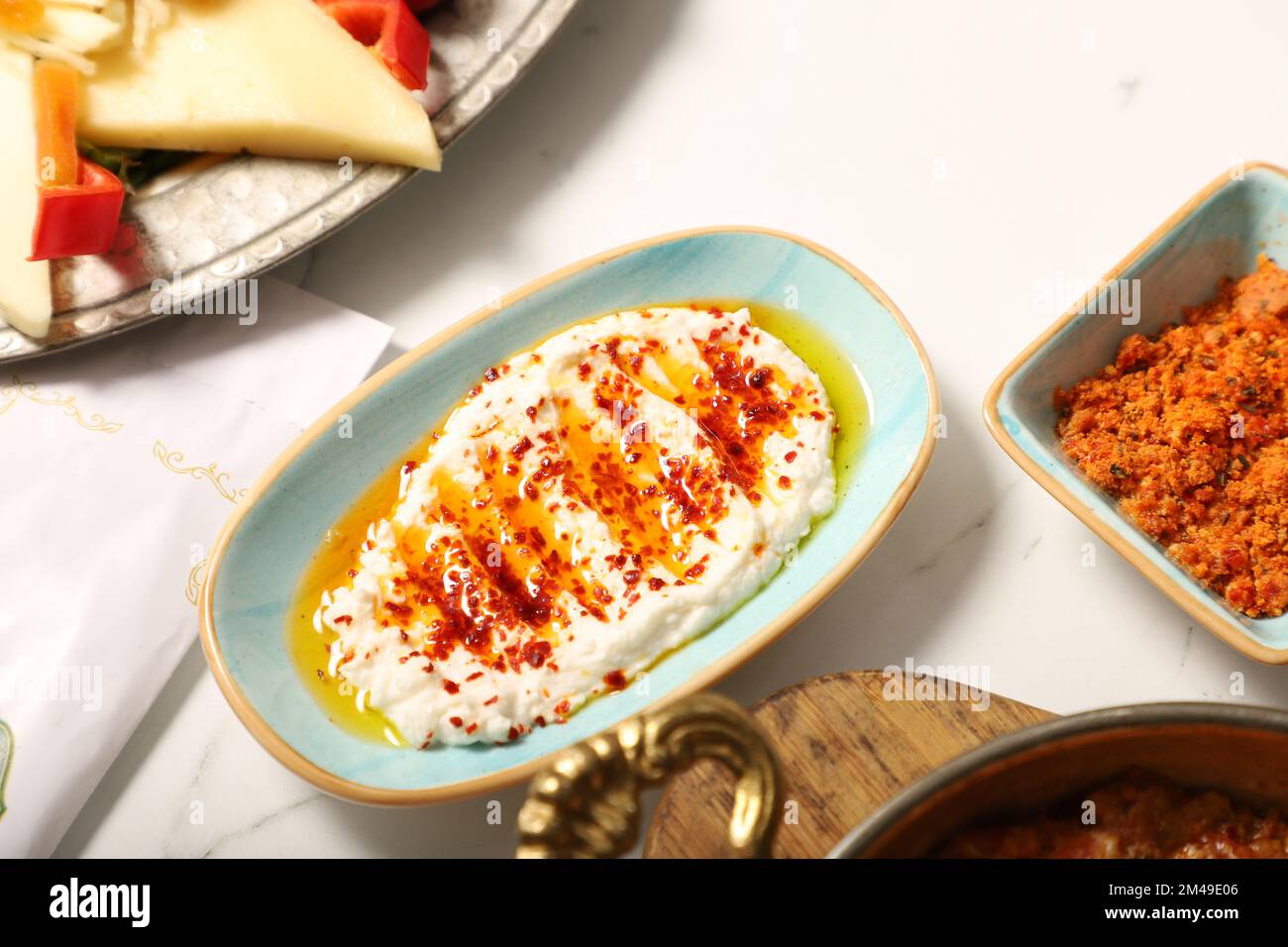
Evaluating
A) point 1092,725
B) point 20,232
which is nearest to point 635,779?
point 1092,725

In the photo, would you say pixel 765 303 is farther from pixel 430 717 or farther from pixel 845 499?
pixel 430 717

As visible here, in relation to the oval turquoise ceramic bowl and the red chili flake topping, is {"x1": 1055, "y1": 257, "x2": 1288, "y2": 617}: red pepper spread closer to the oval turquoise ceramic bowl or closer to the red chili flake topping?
the oval turquoise ceramic bowl

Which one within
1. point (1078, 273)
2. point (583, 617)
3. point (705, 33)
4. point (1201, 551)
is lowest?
point (583, 617)

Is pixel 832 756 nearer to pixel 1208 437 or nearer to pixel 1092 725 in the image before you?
pixel 1092 725

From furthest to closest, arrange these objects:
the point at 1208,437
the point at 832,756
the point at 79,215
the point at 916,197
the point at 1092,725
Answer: the point at 916,197
the point at 79,215
the point at 1208,437
the point at 832,756
the point at 1092,725

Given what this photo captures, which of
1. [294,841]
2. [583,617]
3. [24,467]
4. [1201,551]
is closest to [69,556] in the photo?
[24,467]

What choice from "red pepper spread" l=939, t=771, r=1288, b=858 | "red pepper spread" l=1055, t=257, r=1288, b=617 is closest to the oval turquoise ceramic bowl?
"red pepper spread" l=1055, t=257, r=1288, b=617

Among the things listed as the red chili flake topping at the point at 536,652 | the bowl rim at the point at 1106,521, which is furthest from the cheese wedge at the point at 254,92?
the bowl rim at the point at 1106,521
